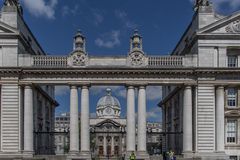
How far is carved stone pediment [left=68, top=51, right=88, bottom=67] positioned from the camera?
55844 mm

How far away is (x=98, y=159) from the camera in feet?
208

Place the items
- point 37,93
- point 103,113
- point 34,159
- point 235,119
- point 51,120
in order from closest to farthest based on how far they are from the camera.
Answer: point 34,159 < point 235,119 < point 37,93 < point 51,120 < point 103,113

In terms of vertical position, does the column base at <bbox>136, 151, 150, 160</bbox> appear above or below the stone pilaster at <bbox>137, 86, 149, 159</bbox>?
below

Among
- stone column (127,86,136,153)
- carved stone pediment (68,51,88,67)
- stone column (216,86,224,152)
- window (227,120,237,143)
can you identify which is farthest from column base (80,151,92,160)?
window (227,120,237,143)

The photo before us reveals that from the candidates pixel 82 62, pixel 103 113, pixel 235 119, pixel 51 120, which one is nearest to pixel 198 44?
pixel 235 119

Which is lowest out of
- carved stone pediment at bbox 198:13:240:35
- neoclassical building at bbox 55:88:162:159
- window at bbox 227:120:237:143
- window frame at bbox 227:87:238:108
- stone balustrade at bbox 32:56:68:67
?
neoclassical building at bbox 55:88:162:159

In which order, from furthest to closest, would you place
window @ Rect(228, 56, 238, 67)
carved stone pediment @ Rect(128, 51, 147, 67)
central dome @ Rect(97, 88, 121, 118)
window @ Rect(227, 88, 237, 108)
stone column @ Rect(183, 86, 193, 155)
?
central dome @ Rect(97, 88, 121, 118)
window @ Rect(227, 88, 237, 108)
window @ Rect(228, 56, 238, 67)
carved stone pediment @ Rect(128, 51, 147, 67)
stone column @ Rect(183, 86, 193, 155)

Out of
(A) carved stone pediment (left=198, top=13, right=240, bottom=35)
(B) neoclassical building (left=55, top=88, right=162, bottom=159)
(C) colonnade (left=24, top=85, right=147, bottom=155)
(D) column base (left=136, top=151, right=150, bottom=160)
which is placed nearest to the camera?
(D) column base (left=136, top=151, right=150, bottom=160)

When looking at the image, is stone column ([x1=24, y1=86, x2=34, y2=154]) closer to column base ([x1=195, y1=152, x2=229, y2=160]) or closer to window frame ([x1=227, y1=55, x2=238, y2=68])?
column base ([x1=195, y1=152, x2=229, y2=160])

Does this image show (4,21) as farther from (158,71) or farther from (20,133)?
(158,71)

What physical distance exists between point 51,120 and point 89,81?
22135mm

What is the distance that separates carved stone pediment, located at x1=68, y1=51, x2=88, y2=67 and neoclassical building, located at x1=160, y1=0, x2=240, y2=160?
39.3 feet

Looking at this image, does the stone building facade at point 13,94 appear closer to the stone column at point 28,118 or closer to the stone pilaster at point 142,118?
the stone column at point 28,118

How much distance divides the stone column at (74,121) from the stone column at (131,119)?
19.5 ft
